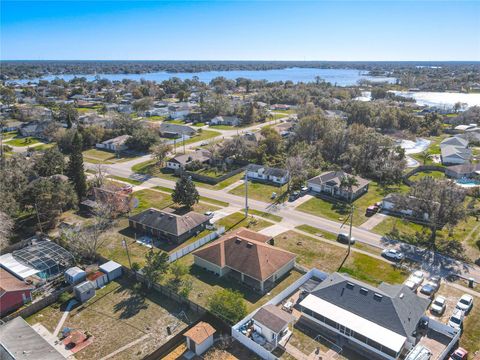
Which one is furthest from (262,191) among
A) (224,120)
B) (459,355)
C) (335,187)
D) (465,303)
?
(224,120)

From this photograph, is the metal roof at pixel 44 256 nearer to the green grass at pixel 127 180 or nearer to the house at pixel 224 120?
the green grass at pixel 127 180

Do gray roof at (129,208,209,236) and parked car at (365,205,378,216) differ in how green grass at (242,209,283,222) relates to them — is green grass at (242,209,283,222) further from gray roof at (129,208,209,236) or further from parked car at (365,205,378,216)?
parked car at (365,205,378,216)

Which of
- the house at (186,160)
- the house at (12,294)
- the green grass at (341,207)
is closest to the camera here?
the house at (12,294)

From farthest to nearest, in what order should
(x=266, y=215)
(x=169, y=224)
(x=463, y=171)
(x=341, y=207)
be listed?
(x=463, y=171) < (x=341, y=207) < (x=266, y=215) < (x=169, y=224)

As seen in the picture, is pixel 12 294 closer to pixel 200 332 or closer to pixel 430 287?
pixel 200 332

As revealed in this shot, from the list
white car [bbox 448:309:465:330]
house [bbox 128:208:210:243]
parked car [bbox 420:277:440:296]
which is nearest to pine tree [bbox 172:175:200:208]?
house [bbox 128:208:210:243]

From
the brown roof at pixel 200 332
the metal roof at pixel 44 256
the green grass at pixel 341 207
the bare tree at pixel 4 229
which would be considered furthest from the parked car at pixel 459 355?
the bare tree at pixel 4 229
